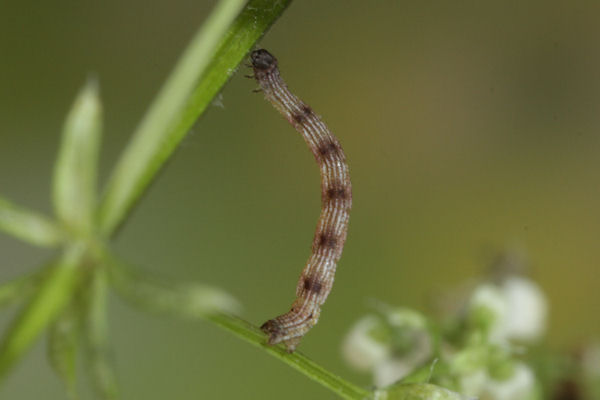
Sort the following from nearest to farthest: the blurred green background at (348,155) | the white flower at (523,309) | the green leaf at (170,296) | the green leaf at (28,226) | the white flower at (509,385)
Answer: the green leaf at (170,296) → the green leaf at (28,226) → the white flower at (509,385) → the white flower at (523,309) → the blurred green background at (348,155)

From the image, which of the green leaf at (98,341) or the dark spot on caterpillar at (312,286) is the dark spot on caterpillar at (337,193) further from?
the green leaf at (98,341)

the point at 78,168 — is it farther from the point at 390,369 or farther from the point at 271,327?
the point at 390,369

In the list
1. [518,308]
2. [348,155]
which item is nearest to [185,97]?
[518,308]

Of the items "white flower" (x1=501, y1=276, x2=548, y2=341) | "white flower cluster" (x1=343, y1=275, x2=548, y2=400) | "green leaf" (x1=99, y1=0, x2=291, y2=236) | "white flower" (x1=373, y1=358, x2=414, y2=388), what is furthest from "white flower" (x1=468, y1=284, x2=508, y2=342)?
"green leaf" (x1=99, y1=0, x2=291, y2=236)

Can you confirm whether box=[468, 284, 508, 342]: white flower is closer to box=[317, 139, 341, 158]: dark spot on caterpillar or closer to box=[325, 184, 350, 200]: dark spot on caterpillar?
box=[325, 184, 350, 200]: dark spot on caterpillar

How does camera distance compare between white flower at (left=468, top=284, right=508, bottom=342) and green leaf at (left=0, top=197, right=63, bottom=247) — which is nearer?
green leaf at (left=0, top=197, right=63, bottom=247)

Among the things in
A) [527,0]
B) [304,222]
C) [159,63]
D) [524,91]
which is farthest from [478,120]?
[159,63]

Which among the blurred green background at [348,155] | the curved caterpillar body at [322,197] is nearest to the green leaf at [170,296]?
the curved caterpillar body at [322,197]
